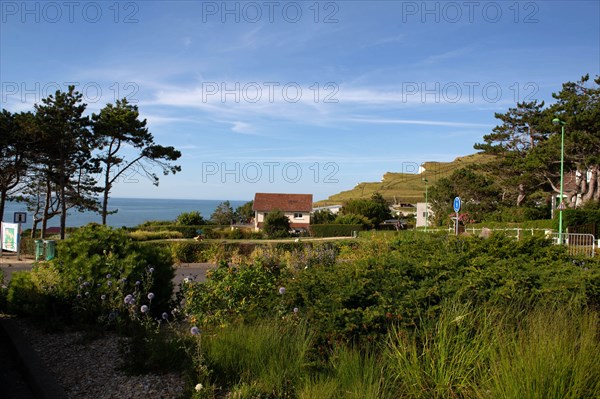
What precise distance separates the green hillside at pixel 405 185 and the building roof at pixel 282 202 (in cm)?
5088

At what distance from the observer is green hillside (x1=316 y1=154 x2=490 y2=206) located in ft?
448

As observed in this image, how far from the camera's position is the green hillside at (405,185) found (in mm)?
136613

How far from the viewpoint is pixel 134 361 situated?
14.5 ft

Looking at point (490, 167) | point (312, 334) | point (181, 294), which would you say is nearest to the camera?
point (312, 334)

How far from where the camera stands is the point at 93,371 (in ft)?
15.0

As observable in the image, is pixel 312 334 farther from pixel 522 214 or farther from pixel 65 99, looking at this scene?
pixel 522 214

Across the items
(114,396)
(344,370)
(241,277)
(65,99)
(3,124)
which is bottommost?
(114,396)

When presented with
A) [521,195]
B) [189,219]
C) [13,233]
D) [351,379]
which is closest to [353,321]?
[351,379]

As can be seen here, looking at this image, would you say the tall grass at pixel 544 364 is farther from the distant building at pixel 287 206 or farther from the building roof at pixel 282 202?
the building roof at pixel 282 202

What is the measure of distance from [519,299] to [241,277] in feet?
9.99

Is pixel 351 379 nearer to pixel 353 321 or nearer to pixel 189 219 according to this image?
pixel 353 321

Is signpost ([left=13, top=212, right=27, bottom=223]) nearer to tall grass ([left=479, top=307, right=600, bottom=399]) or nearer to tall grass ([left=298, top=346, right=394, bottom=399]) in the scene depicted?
tall grass ([left=298, top=346, right=394, bottom=399])

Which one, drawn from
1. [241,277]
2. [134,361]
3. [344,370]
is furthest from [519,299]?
[134,361]

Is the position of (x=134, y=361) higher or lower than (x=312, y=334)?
lower
